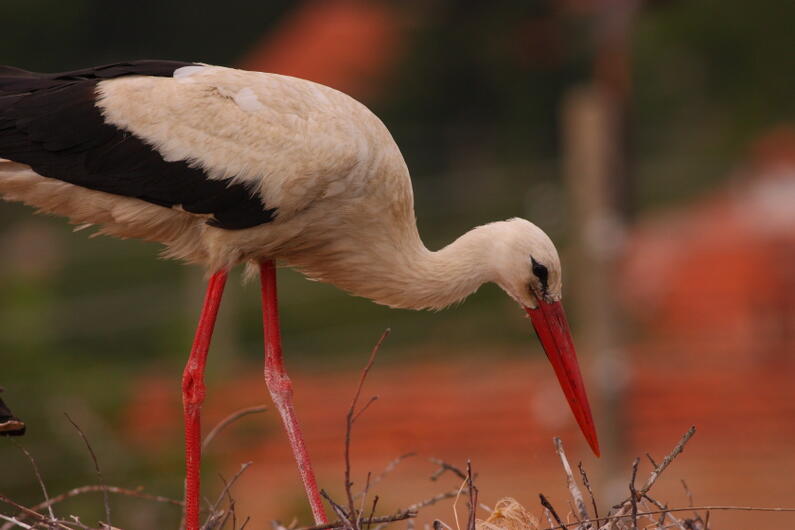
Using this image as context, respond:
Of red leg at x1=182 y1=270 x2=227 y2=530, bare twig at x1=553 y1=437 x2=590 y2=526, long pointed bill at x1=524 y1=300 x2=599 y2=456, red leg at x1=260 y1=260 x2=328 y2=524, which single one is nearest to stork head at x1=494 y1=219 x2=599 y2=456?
long pointed bill at x1=524 y1=300 x2=599 y2=456

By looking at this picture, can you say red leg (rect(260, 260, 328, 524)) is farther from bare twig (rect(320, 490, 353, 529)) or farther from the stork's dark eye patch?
the stork's dark eye patch

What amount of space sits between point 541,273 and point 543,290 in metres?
0.07

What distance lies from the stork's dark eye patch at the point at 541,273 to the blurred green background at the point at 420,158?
3.06m

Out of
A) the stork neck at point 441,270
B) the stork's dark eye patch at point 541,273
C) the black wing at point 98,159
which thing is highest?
the stork's dark eye patch at point 541,273

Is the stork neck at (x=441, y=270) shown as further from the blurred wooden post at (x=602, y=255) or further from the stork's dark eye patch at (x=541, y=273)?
the blurred wooden post at (x=602, y=255)

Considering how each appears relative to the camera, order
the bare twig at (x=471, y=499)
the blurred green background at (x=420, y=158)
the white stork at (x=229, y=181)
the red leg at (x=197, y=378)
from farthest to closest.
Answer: the blurred green background at (x=420, y=158) → the red leg at (x=197, y=378) → the white stork at (x=229, y=181) → the bare twig at (x=471, y=499)

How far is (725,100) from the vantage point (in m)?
17.4

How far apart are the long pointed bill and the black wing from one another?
91cm

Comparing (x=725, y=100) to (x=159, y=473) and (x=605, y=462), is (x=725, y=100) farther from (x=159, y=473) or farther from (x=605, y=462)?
(x=159, y=473)

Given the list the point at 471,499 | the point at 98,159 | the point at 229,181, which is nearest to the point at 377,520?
the point at 471,499

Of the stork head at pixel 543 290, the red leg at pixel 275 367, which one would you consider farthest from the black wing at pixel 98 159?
the stork head at pixel 543 290

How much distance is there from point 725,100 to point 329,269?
13958 millimetres

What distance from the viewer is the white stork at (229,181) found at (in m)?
3.90

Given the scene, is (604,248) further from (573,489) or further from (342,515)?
(342,515)
